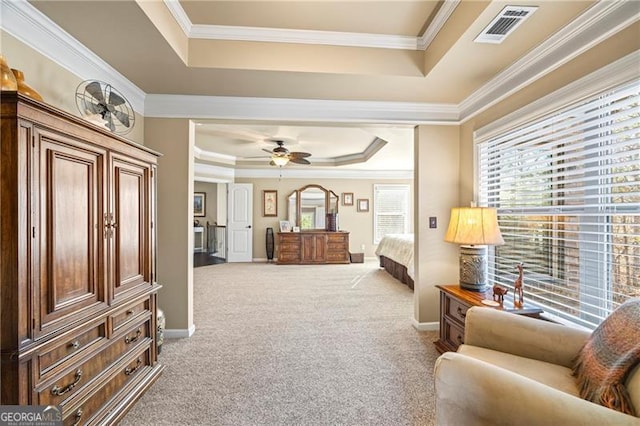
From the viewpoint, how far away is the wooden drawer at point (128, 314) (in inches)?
69.6

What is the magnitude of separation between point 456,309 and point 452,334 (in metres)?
0.25

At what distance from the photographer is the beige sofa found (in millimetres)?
971

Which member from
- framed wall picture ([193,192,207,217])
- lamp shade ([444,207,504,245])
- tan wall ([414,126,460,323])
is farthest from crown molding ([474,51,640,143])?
framed wall picture ([193,192,207,217])

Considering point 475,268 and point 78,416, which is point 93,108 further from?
point 475,268

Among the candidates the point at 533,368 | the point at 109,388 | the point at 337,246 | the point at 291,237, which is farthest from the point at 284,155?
the point at 533,368

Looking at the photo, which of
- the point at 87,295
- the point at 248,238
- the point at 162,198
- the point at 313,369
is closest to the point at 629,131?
the point at 313,369

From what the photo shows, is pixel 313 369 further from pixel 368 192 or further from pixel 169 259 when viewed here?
pixel 368 192

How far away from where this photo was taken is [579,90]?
174 centimetres

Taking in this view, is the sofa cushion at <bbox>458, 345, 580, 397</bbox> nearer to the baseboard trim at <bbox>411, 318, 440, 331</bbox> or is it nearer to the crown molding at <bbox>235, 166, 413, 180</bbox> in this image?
the baseboard trim at <bbox>411, 318, 440, 331</bbox>

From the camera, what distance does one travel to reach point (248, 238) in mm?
7566

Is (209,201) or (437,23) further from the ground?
(437,23)

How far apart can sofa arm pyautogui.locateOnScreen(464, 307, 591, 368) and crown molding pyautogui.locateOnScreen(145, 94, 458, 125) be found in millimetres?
2067

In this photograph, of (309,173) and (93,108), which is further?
(309,173)

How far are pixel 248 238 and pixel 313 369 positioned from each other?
558 centimetres
